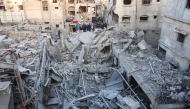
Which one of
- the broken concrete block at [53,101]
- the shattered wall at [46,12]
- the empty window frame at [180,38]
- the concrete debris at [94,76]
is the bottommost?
the broken concrete block at [53,101]

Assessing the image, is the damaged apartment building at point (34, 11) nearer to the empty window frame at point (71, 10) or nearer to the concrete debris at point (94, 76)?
the empty window frame at point (71, 10)

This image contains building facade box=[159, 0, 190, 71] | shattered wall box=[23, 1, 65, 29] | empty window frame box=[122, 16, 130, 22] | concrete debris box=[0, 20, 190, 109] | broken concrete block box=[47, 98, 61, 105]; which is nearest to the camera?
concrete debris box=[0, 20, 190, 109]

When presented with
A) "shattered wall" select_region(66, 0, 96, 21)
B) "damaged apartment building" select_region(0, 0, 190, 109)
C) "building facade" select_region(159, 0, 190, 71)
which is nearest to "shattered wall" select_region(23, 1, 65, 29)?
"shattered wall" select_region(66, 0, 96, 21)

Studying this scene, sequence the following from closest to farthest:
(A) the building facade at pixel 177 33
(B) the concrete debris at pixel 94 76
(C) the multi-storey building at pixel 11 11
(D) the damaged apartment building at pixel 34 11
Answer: (B) the concrete debris at pixel 94 76, (A) the building facade at pixel 177 33, (D) the damaged apartment building at pixel 34 11, (C) the multi-storey building at pixel 11 11

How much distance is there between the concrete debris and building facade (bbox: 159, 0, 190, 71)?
133 centimetres

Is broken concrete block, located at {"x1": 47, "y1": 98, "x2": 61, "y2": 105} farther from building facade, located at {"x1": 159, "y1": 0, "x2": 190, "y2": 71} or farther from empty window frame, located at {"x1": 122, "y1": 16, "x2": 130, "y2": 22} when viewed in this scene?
empty window frame, located at {"x1": 122, "y1": 16, "x2": 130, "y2": 22}

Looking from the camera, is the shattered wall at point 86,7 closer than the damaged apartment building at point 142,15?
No

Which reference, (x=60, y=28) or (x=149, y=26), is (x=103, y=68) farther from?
(x=60, y=28)

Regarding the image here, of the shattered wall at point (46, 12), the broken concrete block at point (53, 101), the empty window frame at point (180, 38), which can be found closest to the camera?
the broken concrete block at point (53, 101)

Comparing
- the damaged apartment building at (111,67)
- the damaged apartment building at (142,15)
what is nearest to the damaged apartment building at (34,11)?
the damaged apartment building at (111,67)

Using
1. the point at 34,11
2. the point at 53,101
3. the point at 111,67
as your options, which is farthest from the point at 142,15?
the point at 34,11

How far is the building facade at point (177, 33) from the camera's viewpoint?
13131 mm

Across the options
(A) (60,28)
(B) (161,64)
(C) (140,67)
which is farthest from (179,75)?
(A) (60,28)

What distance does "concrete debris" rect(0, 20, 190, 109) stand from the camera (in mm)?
9734
